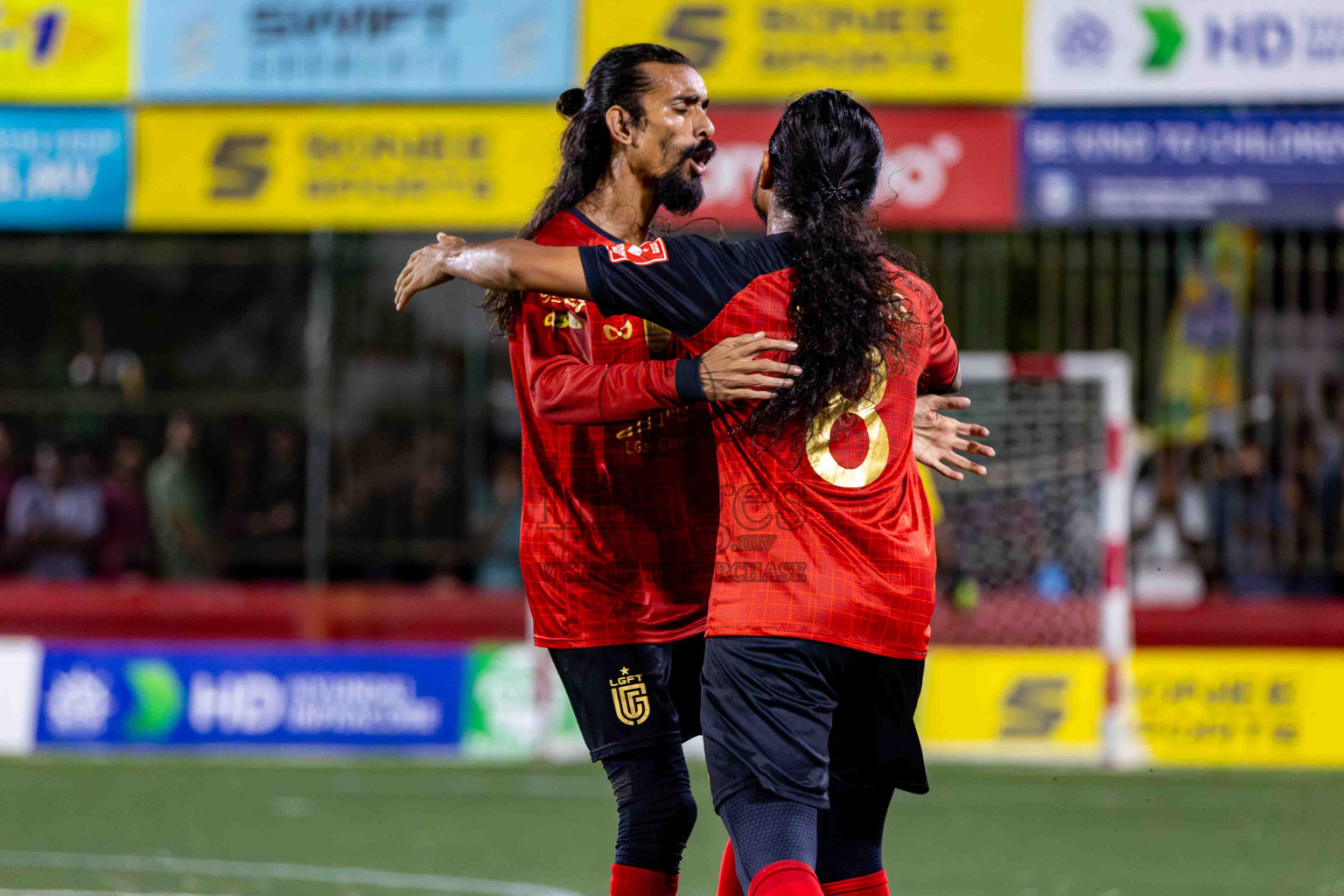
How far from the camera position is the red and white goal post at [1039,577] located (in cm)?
1062

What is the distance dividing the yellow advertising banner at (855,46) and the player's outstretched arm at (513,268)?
23.5 ft

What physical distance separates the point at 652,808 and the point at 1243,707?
708 centimetres

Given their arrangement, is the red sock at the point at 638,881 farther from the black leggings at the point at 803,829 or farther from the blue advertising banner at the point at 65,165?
the blue advertising banner at the point at 65,165

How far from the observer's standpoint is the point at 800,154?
388cm

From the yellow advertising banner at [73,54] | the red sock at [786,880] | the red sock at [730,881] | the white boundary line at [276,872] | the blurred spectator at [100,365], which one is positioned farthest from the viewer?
the blurred spectator at [100,365]

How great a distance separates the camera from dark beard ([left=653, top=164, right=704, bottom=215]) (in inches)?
181

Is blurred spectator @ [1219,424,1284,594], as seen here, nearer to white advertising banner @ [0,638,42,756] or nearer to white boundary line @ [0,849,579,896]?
white boundary line @ [0,849,579,896]

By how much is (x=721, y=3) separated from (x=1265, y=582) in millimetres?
4875

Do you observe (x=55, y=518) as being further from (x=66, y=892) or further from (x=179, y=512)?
(x=66, y=892)

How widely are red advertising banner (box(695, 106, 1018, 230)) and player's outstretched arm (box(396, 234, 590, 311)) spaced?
A: 7106 millimetres

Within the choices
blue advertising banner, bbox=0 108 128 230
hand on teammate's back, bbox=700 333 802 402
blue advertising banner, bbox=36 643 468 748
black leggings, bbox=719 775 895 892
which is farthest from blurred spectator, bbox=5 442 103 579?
hand on teammate's back, bbox=700 333 802 402

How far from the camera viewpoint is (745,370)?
374 cm

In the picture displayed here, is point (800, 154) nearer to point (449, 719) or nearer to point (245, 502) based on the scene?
point (449, 719)

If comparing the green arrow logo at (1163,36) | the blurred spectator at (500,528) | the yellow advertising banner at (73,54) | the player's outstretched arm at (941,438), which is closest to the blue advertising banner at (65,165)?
the yellow advertising banner at (73,54)
